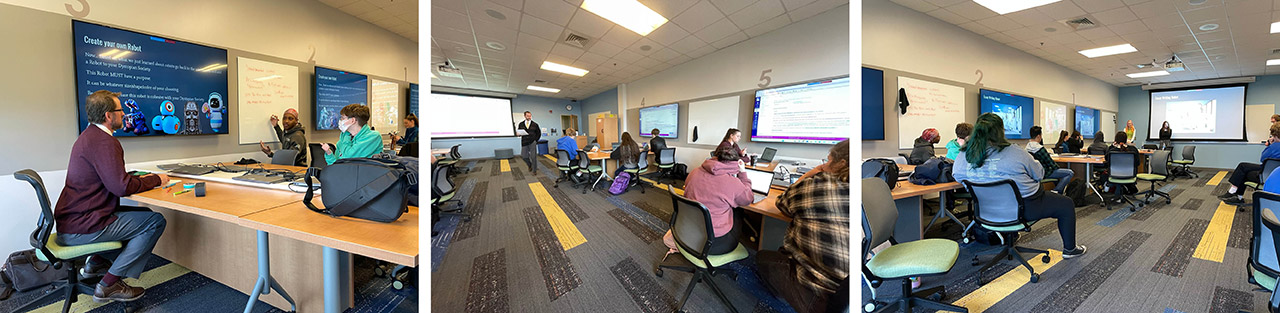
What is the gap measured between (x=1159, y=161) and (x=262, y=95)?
1050cm

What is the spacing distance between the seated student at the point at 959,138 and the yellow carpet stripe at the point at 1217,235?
3475 mm

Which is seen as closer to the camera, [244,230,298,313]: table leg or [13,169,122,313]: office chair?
[244,230,298,313]: table leg

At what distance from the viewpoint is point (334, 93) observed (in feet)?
6.20

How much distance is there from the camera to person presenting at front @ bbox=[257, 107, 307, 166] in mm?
2227

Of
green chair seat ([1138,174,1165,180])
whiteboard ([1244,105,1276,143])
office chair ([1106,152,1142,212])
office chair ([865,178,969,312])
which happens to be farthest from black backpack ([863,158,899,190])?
green chair seat ([1138,174,1165,180])

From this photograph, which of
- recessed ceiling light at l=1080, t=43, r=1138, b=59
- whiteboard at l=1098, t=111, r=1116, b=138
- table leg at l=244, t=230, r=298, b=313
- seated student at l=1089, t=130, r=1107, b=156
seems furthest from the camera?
recessed ceiling light at l=1080, t=43, r=1138, b=59

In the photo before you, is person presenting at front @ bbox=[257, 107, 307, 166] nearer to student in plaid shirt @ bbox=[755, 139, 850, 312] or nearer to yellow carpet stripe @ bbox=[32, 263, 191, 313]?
yellow carpet stripe @ bbox=[32, 263, 191, 313]

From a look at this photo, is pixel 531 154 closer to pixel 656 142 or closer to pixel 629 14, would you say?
pixel 656 142

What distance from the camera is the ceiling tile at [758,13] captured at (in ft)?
2.26

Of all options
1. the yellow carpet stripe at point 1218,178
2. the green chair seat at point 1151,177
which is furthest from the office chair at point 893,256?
the yellow carpet stripe at point 1218,178

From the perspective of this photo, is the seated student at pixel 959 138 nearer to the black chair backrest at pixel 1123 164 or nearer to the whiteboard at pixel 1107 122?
the whiteboard at pixel 1107 122

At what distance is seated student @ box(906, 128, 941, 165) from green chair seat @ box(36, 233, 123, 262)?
4435 millimetres

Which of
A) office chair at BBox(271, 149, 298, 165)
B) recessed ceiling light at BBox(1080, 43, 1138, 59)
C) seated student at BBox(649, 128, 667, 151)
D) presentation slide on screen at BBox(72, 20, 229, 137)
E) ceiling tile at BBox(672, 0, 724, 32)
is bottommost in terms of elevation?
office chair at BBox(271, 149, 298, 165)

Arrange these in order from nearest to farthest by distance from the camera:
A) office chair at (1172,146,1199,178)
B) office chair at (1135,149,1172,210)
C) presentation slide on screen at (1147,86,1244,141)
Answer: presentation slide on screen at (1147,86,1244,141) < office chair at (1135,149,1172,210) < office chair at (1172,146,1199,178)
